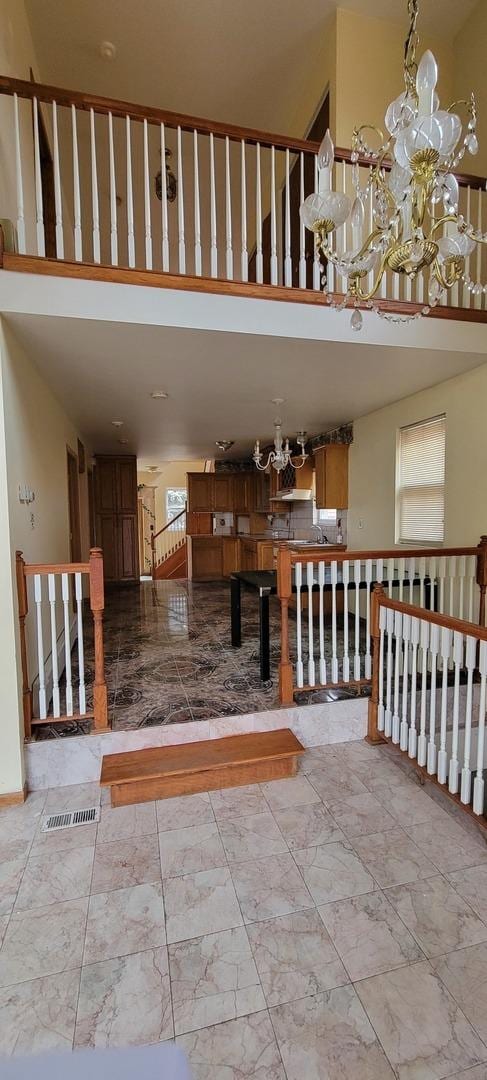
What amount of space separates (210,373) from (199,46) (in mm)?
2911

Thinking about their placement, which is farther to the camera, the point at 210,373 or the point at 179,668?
the point at 179,668

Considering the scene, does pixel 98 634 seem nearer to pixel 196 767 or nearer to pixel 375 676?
pixel 196 767

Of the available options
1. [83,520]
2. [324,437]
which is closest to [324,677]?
[324,437]

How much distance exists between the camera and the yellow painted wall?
3.53 meters

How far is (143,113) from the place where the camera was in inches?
99.0

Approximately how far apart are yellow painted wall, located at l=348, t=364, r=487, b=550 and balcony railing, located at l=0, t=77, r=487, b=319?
0.72 m

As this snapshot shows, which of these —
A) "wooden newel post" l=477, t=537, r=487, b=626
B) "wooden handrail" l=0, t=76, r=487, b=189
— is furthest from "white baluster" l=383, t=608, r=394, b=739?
"wooden handrail" l=0, t=76, r=487, b=189

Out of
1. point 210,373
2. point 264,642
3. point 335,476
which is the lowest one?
point 264,642

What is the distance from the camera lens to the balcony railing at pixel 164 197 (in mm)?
2434

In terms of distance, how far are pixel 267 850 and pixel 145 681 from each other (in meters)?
1.71

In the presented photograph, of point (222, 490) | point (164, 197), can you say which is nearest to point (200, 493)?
point (222, 490)

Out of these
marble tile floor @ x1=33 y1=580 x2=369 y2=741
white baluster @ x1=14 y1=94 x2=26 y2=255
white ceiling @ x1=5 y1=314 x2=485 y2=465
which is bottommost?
marble tile floor @ x1=33 y1=580 x2=369 y2=741

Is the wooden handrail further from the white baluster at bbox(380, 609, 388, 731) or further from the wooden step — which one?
the wooden step

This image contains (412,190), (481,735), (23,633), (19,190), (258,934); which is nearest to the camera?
(412,190)
